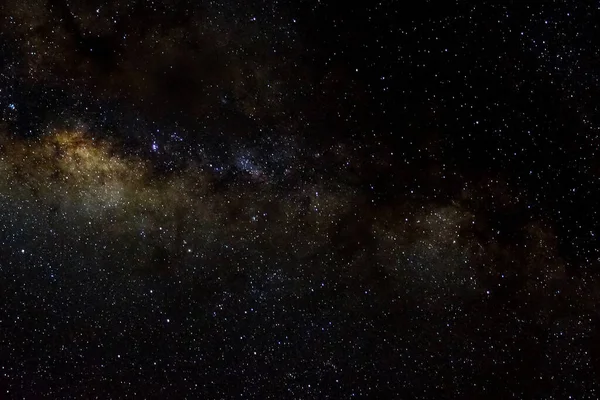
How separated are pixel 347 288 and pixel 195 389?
2.00 m

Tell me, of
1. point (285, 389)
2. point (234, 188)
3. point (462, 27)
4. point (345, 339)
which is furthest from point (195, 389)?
point (462, 27)

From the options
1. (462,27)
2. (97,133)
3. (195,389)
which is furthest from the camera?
(195,389)

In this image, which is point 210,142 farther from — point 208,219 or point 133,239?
point 133,239

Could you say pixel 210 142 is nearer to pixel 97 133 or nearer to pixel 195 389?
pixel 97 133

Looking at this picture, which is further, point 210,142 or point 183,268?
point 183,268

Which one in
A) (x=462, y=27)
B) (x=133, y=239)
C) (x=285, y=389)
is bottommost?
(x=285, y=389)

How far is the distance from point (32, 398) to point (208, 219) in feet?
9.49

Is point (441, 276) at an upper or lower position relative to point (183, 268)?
lower

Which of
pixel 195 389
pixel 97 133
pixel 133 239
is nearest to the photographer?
pixel 97 133

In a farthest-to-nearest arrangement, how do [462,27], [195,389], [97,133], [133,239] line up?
[195,389] → [133,239] → [97,133] → [462,27]

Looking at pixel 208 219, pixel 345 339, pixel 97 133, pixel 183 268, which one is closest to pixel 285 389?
pixel 345 339

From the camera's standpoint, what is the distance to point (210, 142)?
4.45 meters

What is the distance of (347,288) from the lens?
4805 mm

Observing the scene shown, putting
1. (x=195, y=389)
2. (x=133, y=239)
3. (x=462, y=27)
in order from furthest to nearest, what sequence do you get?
(x=195, y=389) → (x=133, y=239) → (x=462, y=27)
